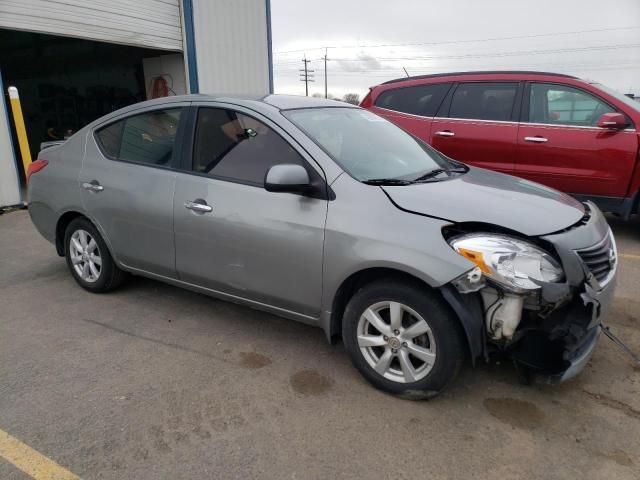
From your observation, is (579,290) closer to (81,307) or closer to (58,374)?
(58,374)

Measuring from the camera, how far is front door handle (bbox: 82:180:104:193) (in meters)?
3.94

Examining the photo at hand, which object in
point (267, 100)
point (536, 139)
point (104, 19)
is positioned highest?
point (104, 19)

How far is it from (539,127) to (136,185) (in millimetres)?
4659

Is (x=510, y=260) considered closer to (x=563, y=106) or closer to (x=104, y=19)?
(x=563, y=106)

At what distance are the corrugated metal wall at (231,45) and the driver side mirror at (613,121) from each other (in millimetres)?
8248

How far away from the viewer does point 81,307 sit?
13.3ft

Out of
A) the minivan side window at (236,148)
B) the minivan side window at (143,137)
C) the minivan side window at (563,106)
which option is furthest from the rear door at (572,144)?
the minivan side window at (143,137)

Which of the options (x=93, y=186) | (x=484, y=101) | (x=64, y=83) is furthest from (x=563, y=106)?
(x=64, y=83)

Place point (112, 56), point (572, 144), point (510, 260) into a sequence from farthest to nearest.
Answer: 1. point (112, 56)
2. point (572, 144)
3. point (510, 260)

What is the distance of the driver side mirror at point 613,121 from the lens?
5445mm

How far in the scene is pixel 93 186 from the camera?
3.98 m

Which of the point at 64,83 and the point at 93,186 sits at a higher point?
the point at 64,83

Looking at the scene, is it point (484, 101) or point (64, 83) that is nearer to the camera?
point (484, 101)

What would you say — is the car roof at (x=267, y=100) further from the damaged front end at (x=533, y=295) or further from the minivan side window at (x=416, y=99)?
the minivan side window at (x=416, y=99)
